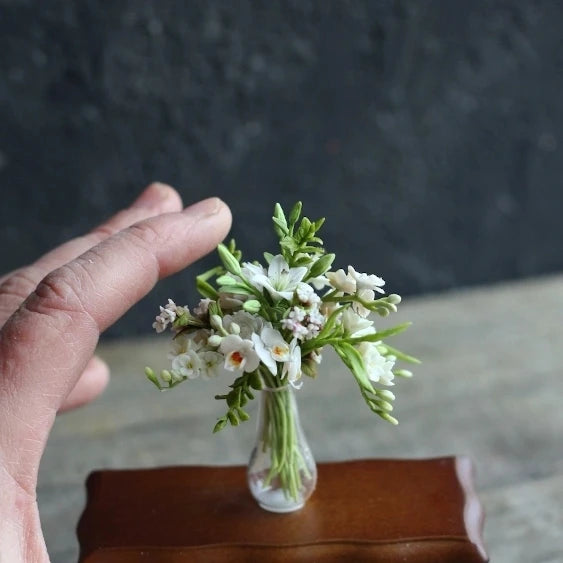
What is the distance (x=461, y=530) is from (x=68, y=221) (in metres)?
1.21

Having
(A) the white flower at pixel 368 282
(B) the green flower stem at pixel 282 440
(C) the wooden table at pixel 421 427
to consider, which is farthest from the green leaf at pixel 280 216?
(C) the wooden table at pixel 421 427

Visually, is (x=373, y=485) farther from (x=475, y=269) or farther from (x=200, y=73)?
(x=475, y=269)

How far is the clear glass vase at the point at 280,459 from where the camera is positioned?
1.08m

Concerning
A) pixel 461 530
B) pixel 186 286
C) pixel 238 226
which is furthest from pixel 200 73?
pixel 461 530

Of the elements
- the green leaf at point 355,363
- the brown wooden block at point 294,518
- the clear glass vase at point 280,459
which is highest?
the green leaf at point 355,363

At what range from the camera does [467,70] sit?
2.00 m

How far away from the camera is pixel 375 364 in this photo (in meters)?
0.99

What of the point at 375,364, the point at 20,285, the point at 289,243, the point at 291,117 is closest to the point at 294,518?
the point at 375,364

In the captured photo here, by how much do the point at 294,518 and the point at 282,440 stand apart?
0.36 feet

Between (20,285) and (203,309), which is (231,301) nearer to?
(203,309)

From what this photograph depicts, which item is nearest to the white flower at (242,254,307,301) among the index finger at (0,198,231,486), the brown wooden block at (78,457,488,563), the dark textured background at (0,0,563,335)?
the index finger at (0,198,231,486)

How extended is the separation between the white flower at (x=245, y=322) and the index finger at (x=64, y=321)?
100mm

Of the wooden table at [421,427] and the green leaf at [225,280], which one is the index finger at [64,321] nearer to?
the green leaf at [225,280]

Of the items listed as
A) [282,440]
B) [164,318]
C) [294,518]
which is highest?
[164,318]
